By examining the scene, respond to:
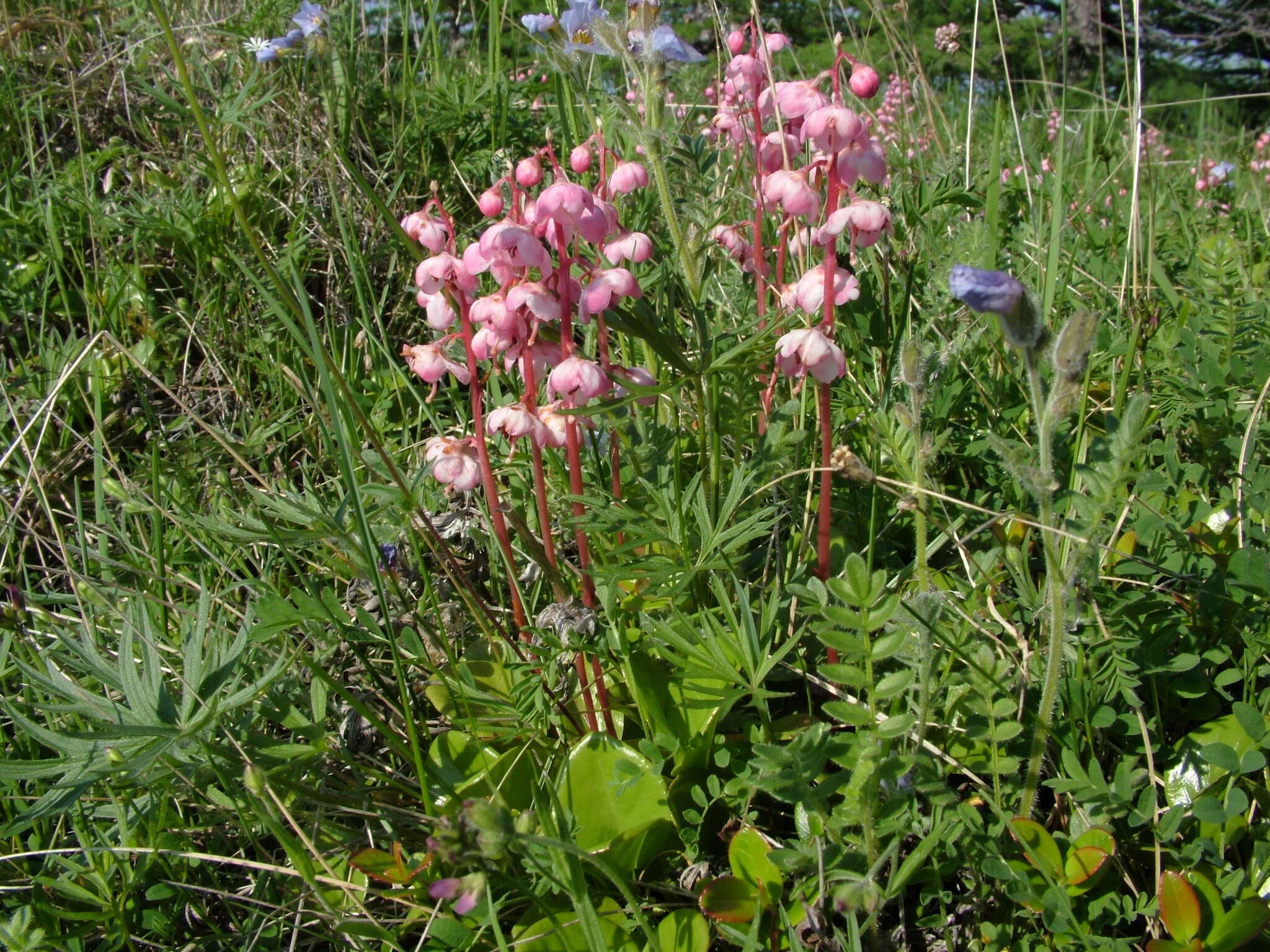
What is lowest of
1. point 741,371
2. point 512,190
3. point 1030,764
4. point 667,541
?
point 1030,764

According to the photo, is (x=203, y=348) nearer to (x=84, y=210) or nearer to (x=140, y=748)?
(x=84, y=210)

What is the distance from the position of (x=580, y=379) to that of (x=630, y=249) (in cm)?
22

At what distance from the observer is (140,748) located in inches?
45.0

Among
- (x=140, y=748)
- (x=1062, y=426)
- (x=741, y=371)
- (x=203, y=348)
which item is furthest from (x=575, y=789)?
(x=203, y=348)

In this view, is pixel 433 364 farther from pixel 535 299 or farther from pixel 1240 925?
pixel 1240 925

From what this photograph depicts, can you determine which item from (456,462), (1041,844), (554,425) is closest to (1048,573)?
(1041,844)

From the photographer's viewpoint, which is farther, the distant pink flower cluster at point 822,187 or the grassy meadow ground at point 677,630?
the distant pink flower cluster at point 822,187

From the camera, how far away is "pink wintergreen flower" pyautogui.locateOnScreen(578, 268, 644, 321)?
4.03 feet

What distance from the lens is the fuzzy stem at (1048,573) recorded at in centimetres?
87

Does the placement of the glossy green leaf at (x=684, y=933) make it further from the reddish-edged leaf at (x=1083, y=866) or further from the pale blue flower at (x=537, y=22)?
the pale blue flower at (x=537, y=22)

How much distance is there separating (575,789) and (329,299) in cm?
158

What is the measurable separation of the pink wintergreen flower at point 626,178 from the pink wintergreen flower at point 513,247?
0.53 ft

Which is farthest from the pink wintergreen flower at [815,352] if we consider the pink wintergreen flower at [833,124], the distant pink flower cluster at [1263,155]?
the distant pink flower cluster at [1263,155]

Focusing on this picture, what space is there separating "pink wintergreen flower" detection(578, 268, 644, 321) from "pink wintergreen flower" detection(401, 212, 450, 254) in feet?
0.84
